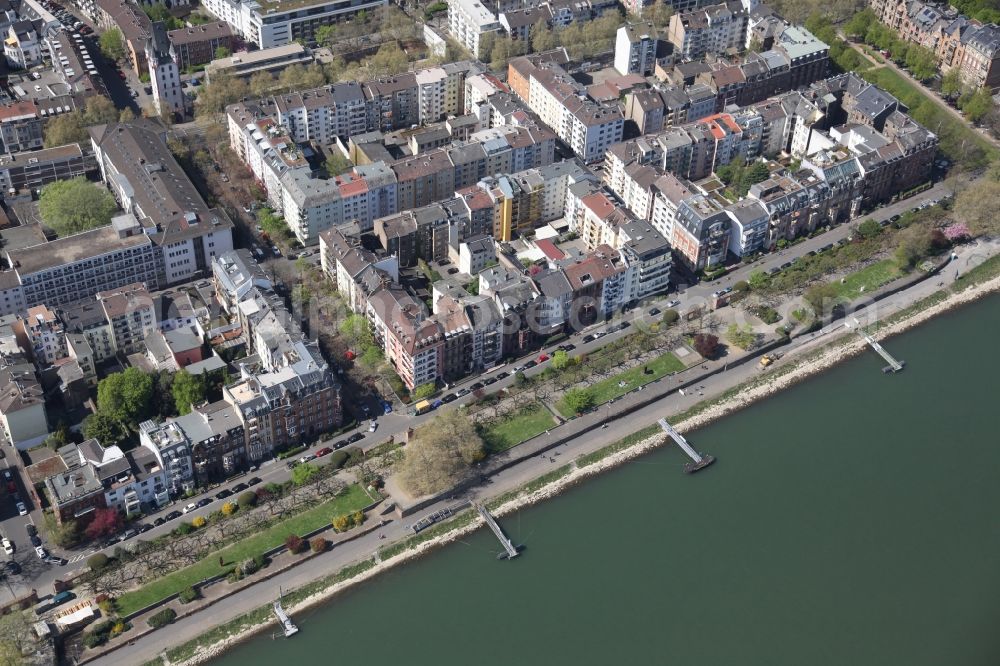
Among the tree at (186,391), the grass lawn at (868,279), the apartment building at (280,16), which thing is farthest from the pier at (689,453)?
the apartment building at (280,16)

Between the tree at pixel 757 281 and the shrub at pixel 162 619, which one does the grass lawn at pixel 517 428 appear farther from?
the shrub at pixel 162 619

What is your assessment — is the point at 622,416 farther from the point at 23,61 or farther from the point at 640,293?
the point at 23,61

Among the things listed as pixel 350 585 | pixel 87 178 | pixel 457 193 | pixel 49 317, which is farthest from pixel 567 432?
pixel 87 178

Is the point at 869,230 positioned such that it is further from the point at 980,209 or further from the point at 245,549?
the point at 245,549

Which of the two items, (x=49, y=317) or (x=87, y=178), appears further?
(x=87, y=178)

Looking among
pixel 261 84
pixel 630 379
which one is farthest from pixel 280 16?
pixel 630 379

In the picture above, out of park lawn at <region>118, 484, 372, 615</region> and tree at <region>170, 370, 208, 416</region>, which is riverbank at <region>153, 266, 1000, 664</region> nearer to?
park lawn at <region>118, 484, 372, 615</region>

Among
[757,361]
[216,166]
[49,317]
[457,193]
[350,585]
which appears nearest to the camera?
[350,585]
